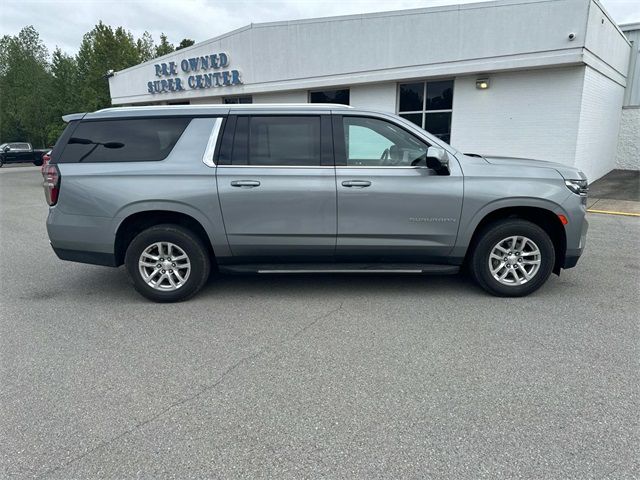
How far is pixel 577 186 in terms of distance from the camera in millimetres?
4277

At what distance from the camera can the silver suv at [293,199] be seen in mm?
4219

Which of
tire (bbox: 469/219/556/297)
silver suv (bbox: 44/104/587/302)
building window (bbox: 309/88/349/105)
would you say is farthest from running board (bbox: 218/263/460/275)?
building window (bbox: 309/88/349/105)

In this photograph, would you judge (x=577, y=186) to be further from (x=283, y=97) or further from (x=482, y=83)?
(x=283, y=97)

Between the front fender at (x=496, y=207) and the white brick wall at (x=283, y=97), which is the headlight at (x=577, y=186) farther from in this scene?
the white brick wall at (x=283, y=97)

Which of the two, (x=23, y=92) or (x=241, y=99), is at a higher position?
(x=23, y=92)

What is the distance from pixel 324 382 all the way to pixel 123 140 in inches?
127

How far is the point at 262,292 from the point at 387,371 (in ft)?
6.64

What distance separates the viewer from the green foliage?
3825cm

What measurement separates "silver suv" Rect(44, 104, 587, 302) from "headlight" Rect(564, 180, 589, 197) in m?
0.01

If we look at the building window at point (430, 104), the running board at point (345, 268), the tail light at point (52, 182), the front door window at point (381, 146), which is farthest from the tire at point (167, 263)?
the building window at point (430, 104)

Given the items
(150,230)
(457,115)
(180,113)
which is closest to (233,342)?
(150,230)

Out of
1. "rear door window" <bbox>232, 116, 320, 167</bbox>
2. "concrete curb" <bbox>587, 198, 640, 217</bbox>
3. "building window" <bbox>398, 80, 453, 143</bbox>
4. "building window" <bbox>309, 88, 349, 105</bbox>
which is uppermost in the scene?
"building window" <bbox>309, 88, 349, 105</bbox>

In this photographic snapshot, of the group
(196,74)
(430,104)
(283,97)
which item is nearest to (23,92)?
(196,74)

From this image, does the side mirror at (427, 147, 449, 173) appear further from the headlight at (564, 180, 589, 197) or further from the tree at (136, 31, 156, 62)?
the tree at (136, 31, 156, 62)
